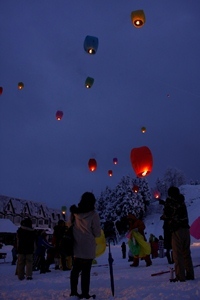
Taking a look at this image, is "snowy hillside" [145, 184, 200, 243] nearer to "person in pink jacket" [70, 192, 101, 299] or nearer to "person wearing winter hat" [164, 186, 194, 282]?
"person wearing winter hat" [164, 186, 194, 282]

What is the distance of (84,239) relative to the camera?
5.20m

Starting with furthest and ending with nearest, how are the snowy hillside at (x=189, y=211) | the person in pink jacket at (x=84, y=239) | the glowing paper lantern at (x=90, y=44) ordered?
the snowy hillside at (x=189, y=211), the glowing paper lantern at (x=90, y=44), the person in pink jacket at (x=84, y=239)

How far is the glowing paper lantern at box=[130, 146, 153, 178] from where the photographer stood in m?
10.7

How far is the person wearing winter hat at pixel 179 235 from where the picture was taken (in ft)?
20.5

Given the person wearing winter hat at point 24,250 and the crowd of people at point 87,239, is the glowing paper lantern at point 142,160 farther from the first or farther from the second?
the person wearing winter hat at point 24,250

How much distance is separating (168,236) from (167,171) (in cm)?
8836

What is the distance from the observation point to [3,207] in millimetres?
54312

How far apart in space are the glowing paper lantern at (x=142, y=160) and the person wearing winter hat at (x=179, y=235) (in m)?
4.07

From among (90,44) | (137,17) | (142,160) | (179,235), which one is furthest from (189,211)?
(179,235)

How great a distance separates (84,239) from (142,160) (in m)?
5.85

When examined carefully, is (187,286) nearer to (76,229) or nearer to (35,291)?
(76,229)

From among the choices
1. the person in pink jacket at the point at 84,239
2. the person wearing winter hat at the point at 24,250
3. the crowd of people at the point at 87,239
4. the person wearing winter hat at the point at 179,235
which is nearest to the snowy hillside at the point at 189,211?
the person wearing winter hat at the point at 24,250

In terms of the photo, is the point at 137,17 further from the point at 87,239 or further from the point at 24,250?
the point at 24,250

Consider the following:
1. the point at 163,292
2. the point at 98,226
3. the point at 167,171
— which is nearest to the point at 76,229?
the point at 98,226
